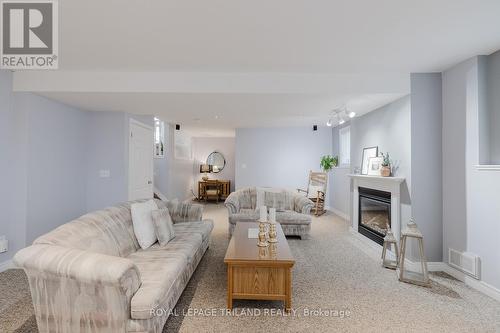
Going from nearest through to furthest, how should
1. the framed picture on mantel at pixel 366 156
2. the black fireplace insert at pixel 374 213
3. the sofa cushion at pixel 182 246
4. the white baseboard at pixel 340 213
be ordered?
the sofa cushion at pixel 182 246 → the black fireplace insert at pixel 374 213 → the framed picture on mantel at pixel 366 156 → the white baseboard at pixel 340 213

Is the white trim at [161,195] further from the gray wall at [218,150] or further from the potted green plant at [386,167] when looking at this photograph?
the potted green plant at [386,167]

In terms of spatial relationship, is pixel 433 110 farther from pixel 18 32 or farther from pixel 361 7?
pixel 18 32

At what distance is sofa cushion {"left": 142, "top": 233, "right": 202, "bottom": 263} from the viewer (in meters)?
2.43

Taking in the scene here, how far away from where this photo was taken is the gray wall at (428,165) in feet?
10.4

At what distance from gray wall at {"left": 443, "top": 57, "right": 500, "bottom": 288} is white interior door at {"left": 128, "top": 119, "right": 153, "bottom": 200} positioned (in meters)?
4.54

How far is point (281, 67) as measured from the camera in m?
3.08

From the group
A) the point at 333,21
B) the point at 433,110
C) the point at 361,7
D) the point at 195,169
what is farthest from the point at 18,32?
the point at 195,169


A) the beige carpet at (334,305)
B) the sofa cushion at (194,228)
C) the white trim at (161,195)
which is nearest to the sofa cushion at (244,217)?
the sofa cushion at (194,228)

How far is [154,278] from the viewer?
73.7 inches

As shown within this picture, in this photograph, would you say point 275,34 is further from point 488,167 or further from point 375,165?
point 375,165

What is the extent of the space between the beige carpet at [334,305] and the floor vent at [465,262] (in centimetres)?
16

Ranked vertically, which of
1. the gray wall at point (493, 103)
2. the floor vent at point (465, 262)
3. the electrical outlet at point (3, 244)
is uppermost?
the gray wall at point (493, 103)

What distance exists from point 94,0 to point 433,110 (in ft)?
11.8

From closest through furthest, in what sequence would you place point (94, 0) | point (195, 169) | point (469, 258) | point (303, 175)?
point (94, 0), point (469, 258), point (303, 175), point (195, 169)
